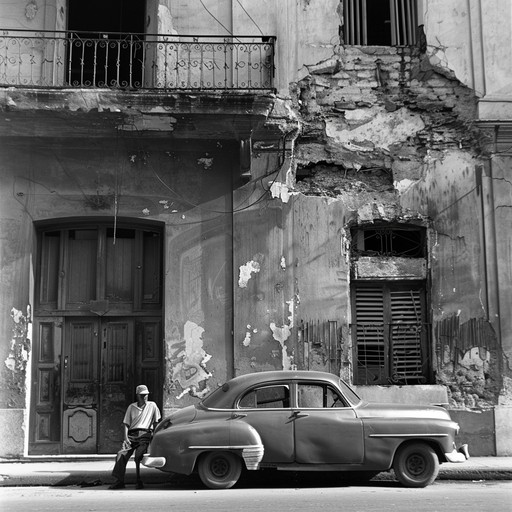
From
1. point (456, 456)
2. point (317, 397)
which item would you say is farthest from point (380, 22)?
point (456, 456)

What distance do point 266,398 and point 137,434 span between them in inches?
64.9

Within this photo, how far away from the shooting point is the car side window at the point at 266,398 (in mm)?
8789

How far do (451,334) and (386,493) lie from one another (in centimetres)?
411

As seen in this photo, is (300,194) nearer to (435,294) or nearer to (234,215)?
(234,215)

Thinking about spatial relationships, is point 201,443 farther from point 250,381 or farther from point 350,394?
point 350,394

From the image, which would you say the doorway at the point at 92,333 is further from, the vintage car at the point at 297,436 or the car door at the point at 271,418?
the car door at the point at 271,418

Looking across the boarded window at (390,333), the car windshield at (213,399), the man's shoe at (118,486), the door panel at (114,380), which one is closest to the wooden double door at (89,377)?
the door panel at (114,380)

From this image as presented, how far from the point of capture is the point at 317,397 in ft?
29.1

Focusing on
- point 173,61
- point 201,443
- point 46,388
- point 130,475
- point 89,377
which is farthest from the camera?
point 173,61

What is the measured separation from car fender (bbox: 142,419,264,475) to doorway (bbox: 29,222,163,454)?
333 cm

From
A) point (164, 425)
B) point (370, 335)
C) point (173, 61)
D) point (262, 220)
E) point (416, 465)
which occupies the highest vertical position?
point (173, 61)

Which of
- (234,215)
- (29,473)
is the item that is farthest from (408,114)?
(29,473)

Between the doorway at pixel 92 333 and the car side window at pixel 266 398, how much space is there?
3.28 m

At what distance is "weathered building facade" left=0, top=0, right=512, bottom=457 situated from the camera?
11492 millimetres
